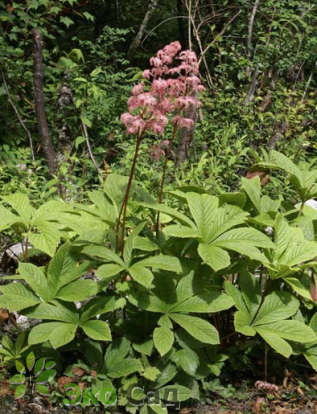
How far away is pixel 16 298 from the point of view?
2.06 meters

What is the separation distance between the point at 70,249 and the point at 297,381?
3.96ft

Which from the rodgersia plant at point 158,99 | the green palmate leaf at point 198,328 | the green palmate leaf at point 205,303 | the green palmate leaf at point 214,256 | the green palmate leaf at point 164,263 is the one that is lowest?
the green palmate leaf at point 198,328

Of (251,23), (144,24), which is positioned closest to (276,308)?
(251,23)

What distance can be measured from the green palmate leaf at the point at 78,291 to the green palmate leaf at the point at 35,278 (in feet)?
0.20

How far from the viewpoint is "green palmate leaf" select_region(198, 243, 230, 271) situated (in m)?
1.93

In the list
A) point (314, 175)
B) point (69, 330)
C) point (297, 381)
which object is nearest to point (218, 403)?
point (297, 381)

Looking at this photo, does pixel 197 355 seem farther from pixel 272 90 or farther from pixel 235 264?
pixel 272 90

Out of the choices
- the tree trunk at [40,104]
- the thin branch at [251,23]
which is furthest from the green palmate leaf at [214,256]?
the thin branch at [251,23]

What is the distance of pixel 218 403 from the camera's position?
2219 millimetres

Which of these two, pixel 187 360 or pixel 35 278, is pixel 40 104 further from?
pixel 187 360

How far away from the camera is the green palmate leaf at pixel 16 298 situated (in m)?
2.01

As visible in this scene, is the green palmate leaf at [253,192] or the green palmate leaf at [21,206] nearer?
the green palmate leaf at [21,206]

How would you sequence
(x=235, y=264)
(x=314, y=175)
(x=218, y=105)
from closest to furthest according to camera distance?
(x=235, y=264) → (x=314, y=175) → (x=218, y=105)

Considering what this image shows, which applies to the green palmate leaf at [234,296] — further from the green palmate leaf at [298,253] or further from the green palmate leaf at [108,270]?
the green palmate leaf at [108,270]
